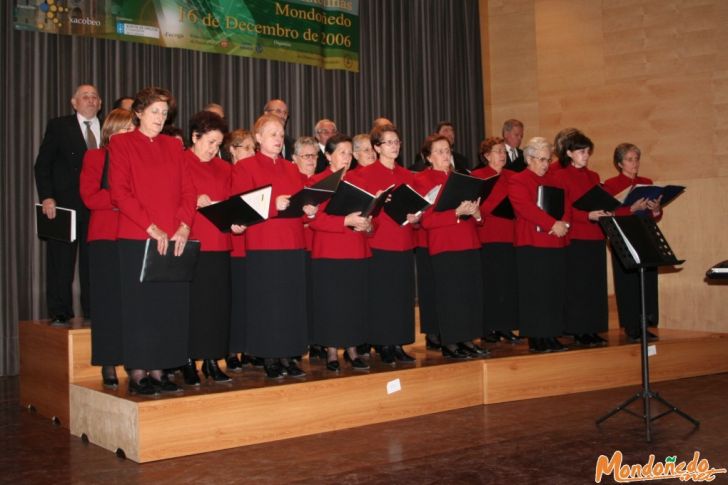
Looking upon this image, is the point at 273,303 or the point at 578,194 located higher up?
the point at 578,194

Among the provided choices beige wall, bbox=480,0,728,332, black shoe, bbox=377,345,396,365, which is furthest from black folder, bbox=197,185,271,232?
beige wall, bbox=480,0,728,332

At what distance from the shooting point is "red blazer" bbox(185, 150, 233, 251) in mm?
4477

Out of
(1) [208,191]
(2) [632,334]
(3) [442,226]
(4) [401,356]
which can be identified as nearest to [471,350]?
(4) [401,356]

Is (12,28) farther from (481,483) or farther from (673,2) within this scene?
(673,2)

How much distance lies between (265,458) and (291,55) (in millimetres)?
4830

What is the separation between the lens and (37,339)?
5141 mm

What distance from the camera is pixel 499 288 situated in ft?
20.7

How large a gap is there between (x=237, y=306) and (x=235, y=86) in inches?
127

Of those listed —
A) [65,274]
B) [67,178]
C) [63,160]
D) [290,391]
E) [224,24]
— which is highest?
[224,24]

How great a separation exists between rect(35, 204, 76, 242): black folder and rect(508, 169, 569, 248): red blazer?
9.26 ft

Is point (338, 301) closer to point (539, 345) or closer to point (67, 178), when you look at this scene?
point (539, 345)

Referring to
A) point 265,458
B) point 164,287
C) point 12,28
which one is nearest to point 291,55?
point 12,28

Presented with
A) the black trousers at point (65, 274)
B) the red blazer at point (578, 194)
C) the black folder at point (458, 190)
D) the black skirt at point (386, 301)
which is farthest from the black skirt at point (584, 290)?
the black trousers at point (65, 274)

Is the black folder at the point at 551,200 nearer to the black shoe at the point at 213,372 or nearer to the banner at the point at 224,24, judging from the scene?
the black shoe at the point at 213,372
